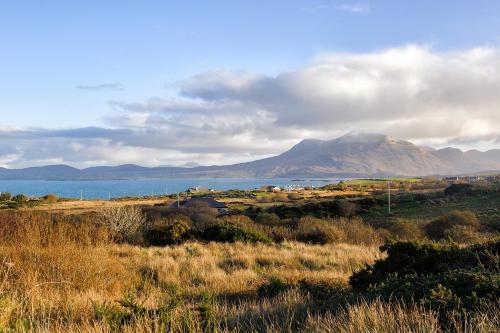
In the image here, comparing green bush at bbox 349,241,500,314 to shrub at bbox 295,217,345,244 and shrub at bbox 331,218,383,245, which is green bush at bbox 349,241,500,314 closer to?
shrub at bbox 295,217,345,244

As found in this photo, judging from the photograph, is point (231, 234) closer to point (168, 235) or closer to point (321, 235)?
point (168, 235)

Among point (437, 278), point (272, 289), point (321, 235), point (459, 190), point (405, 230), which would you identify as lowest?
point (405, 230)

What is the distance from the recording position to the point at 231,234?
23.1 m

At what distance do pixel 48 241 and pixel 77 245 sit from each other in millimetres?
619

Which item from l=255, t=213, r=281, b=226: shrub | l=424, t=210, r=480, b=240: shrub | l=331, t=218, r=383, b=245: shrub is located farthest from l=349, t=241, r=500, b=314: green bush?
l=255, t=213, r=281, b=226: shrub

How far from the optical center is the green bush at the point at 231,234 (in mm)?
22570

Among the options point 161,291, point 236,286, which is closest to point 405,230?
point 236,286

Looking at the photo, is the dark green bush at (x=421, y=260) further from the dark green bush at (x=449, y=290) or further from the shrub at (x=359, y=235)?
the shrub at (x=359, y=235)

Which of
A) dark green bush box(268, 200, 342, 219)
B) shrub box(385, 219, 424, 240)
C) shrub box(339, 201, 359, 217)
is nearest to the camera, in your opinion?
shrub box(385, 219, 424, 240)

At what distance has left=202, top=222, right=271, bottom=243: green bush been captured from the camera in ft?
74.0

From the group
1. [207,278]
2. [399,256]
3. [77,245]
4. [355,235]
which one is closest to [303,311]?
[399,256]

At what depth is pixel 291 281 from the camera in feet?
35.0

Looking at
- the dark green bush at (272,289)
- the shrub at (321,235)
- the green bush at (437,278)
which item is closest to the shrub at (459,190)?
the shrub at (321,235)

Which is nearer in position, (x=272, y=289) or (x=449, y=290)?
(x=449, y=290)
